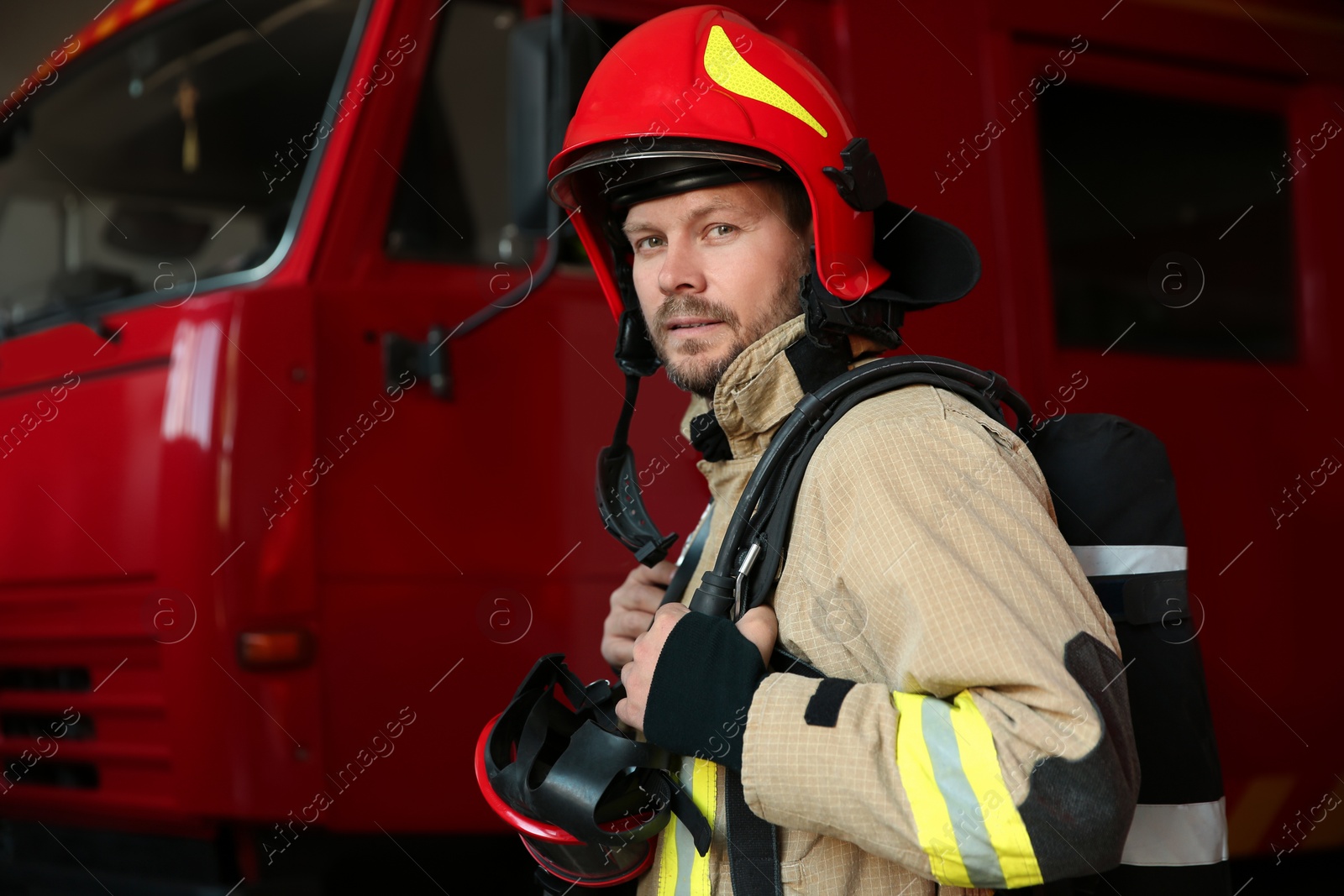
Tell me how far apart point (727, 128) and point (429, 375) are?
117 centimetres

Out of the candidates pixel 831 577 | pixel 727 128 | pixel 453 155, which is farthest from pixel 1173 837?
pixel 453 155

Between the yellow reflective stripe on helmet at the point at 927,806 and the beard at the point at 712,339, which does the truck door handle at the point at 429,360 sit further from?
the yellow reflective stripe on helmet at the point at 927,806

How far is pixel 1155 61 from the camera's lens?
3096 mm

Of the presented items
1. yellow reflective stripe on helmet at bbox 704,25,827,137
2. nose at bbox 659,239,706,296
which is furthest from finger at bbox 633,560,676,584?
yellow reflective stripe on helmet at bbox 704,25,827,137

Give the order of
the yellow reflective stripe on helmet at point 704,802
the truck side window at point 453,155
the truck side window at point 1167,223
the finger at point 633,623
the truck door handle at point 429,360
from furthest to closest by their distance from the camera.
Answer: the truck side window at point 1167,223, the truck side window at point 453,155, the truck door handle at point 429,360, the finger at point 633,623, the yellow reflective stripe on helmet at point 704,802

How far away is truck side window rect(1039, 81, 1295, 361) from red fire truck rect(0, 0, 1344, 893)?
11 millimetres

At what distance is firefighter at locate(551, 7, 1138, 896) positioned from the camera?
44.2 inches

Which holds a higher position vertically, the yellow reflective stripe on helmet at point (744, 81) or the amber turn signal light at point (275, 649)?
the yellow reflective stripe on helmet at point (744, 81)

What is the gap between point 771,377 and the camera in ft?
5.13

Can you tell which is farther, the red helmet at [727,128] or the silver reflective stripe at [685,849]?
the red helmet at [727,128]

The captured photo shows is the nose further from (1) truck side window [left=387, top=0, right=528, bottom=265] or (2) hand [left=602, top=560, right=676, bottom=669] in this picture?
(1) truck side window [left=387, top=0, right=528, bottom=265]

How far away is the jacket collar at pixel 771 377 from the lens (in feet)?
5.11

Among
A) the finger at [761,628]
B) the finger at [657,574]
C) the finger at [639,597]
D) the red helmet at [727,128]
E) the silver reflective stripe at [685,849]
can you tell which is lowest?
the silver reflective stripe at [685,849]

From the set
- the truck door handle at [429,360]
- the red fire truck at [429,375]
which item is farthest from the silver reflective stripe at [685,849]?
the truck door handle at [429,360]
